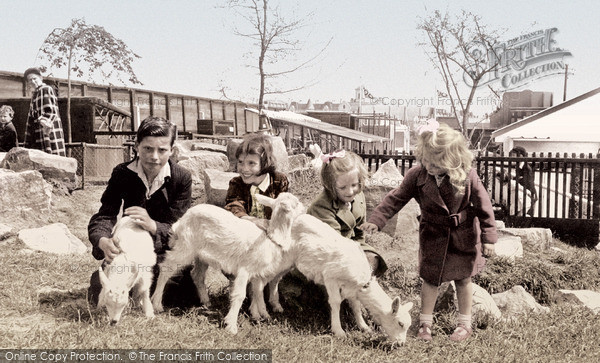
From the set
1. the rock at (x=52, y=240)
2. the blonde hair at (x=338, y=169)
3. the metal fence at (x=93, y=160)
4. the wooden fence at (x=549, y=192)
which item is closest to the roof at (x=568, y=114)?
the wooden fence at (x=549, y=192)

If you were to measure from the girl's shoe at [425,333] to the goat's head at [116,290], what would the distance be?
2085mm

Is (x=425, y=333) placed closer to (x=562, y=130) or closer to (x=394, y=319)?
(x=394, y=319)

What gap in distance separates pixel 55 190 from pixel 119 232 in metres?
6.58

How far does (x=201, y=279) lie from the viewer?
442 cm

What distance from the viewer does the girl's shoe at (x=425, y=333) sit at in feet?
13.8

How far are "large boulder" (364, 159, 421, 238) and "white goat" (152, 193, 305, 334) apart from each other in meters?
4.47

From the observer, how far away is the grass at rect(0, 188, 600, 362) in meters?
3.64

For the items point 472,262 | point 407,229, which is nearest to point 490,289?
point 472,262

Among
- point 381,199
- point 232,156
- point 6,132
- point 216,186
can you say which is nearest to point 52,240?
point 216,186

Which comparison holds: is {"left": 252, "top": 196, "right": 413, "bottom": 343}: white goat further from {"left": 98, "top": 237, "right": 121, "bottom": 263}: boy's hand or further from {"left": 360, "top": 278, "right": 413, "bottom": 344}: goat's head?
{"left": 98, "top": 237, "right": 121, "bottom": 263}: boy's hand

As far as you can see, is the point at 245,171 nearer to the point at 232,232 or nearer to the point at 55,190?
the point at 232,232

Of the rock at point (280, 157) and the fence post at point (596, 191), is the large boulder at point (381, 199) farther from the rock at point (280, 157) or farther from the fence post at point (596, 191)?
the fence post at point (596, 191)

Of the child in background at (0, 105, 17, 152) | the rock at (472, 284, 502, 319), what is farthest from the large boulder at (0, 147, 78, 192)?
the rock at (472, 284, 502, 319)

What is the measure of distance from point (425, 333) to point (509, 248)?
360cm
